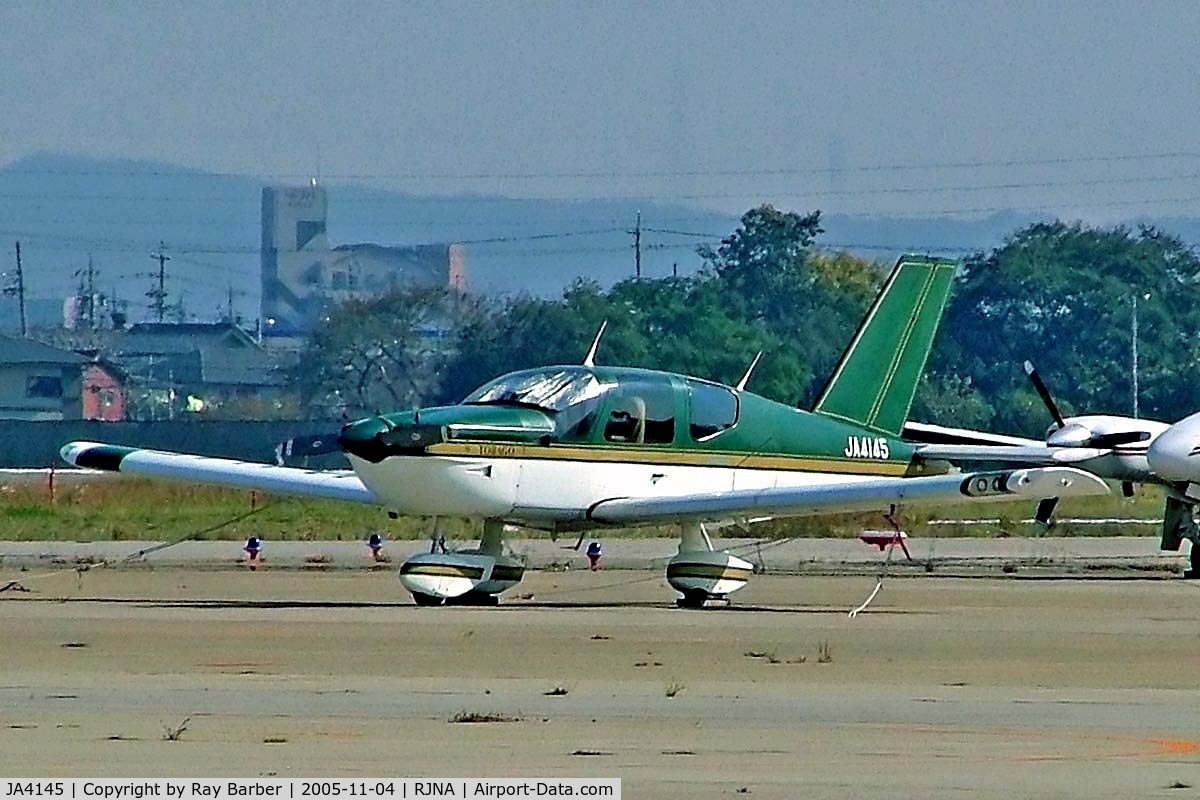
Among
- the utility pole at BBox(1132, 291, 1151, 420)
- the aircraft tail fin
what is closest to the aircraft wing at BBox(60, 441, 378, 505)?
the aircraft tail fin

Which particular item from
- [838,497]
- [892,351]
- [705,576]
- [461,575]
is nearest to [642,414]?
[705,576]

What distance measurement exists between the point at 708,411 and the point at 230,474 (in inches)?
193

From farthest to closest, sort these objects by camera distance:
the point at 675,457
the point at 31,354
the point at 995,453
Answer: the point at 31,354 → the point at 995,453 → the point at 675,457

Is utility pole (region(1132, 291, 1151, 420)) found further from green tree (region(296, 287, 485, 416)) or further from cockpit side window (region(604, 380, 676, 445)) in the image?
cockpit side window (region(604, 380, 676, 445))

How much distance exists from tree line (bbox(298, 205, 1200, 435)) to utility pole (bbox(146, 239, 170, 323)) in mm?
78878

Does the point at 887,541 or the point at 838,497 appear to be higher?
the point at 838,497

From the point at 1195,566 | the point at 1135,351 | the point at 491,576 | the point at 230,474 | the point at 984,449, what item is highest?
A: the point at 984,449

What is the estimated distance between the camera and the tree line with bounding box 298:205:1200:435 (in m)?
73.0

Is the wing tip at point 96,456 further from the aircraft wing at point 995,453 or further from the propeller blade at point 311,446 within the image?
the aircraft wing at point 995,453

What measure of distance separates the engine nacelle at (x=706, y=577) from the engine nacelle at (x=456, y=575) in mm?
1477

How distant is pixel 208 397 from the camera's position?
108625mm

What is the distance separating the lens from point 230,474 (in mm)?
25531

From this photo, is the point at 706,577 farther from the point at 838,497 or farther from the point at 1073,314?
the point at 1073,314

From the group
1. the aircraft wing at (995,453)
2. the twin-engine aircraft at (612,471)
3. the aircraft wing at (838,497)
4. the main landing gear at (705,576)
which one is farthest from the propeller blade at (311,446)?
the aircraft wing at (995,453)
